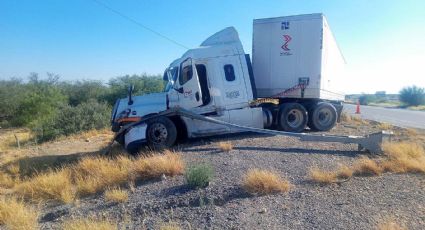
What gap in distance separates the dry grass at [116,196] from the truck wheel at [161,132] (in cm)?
392

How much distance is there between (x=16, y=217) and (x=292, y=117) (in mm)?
9911

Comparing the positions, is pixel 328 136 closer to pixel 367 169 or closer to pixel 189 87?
pixel 367 169

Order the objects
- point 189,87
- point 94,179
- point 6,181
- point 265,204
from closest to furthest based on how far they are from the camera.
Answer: point 265,204 < point 94,179 < point 6,181 < point 189,87

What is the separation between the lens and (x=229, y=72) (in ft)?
37.7

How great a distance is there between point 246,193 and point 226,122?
5.47 m

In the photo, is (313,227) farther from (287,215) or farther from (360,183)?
(360,183)

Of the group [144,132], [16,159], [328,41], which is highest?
[328,41]

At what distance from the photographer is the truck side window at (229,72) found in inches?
451

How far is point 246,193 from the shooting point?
20.1ft

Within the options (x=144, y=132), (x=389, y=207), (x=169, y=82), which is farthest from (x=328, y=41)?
(x=389, y=207)

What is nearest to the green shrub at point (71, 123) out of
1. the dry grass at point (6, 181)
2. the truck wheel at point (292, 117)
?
the dry grass at point (6, 181)

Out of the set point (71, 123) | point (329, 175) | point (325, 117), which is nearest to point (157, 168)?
point (329, 175)

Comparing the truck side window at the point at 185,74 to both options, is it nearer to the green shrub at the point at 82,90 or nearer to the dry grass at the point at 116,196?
the dry grass at the point at 116,196

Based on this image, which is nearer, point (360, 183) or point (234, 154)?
point (360, 183)
